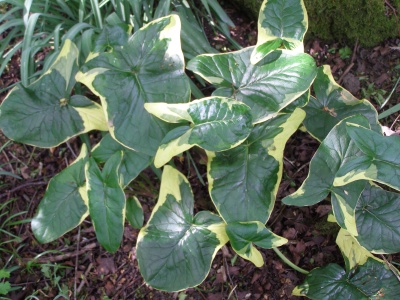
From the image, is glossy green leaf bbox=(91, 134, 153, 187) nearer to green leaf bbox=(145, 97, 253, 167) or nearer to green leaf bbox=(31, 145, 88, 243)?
green leaf bbox=(31, 145, 88, 243)

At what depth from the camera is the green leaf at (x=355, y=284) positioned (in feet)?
4.98

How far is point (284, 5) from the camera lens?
1542 mm

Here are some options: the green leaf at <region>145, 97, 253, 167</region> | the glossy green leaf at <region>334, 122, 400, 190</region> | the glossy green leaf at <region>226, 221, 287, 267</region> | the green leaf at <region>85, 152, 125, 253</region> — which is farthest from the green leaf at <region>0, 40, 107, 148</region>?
the glossy green leaf at <region>334, 122, 400, 190</region>

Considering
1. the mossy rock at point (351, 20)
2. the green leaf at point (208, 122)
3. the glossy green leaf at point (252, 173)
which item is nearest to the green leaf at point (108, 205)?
the green leaf at point (208, 122)

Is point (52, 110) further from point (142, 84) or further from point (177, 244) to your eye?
point (177, 244)

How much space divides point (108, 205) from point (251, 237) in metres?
0.49

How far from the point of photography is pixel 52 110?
66.4 inches

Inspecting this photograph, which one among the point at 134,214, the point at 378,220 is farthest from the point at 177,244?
the point at 378,220

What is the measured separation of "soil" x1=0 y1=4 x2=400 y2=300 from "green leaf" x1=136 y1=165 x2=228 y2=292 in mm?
287

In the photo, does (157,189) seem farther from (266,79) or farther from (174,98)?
(266,79)

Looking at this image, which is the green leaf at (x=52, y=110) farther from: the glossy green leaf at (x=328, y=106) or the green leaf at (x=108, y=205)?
the glossy green leaf at (x=328, y=106)

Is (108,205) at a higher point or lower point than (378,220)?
higher

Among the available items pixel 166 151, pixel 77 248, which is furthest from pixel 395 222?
pixel 77 248

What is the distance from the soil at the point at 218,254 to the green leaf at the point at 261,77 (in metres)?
0.48
